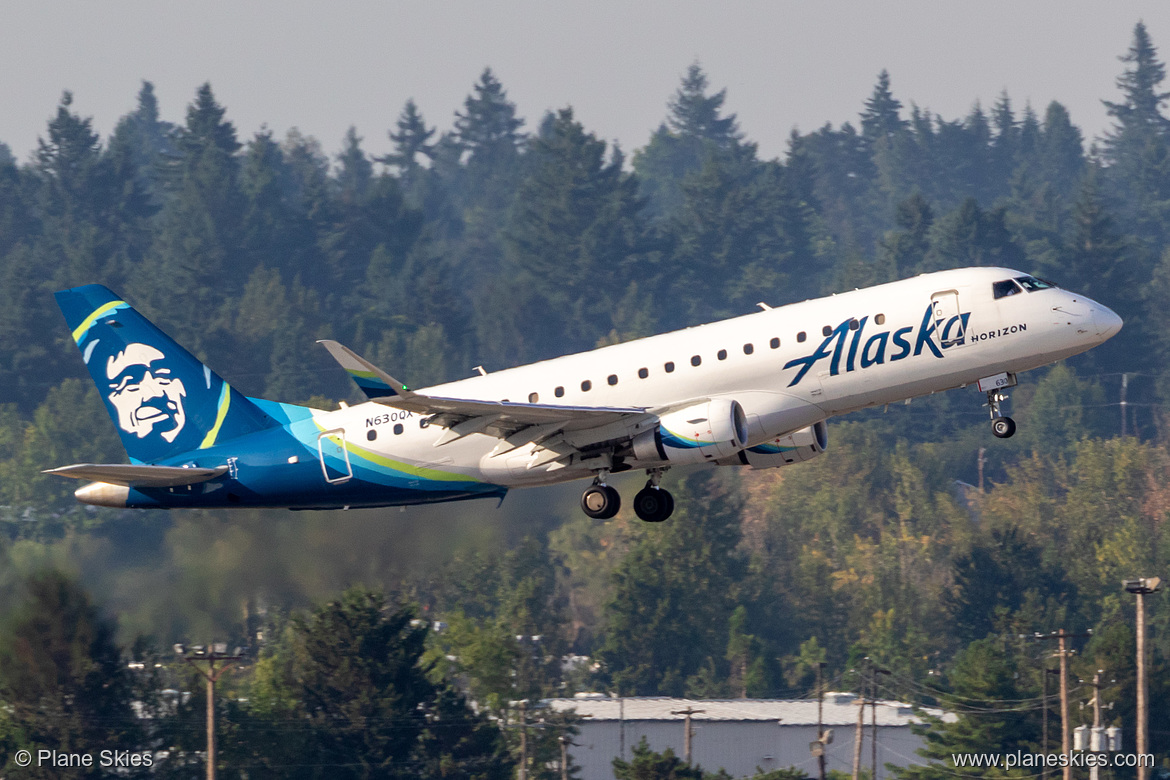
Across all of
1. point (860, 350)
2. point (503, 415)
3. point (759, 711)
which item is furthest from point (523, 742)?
point (860, 350)

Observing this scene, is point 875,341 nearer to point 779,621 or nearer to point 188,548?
point 188,548

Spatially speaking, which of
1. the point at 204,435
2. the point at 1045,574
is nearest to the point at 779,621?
the point at 1045,574

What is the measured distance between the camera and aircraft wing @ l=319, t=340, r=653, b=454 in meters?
45.8

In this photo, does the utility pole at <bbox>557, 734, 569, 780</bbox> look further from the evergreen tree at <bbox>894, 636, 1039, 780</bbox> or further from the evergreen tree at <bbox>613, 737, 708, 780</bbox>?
the evergreen tree at <bbox>894, 636, 1039, 780</bbox>

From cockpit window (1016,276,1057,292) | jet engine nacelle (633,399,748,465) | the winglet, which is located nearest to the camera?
the winglet

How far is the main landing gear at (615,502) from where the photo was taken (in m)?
51.0

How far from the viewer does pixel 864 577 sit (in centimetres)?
16238

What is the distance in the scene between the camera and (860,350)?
48.7 meters

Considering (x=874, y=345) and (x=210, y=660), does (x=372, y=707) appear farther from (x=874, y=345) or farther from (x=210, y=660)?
(x=874, y=345)

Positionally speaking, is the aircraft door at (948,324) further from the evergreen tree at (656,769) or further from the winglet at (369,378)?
the evergreen tree at (656,769)

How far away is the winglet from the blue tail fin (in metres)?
8.31

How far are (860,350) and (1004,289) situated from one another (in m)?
4.28

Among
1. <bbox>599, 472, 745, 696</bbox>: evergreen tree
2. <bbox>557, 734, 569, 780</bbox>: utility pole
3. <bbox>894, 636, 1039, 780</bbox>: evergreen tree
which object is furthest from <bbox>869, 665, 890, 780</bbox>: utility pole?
<bbox>599, 472, 745, 696</bbox>: evergreen tree

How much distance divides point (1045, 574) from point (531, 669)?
4675 cm
